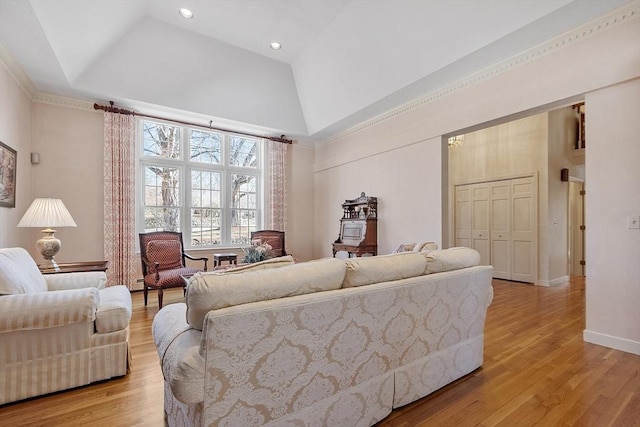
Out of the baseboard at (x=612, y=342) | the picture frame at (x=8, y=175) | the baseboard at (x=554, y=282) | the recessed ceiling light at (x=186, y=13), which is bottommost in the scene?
the baseboard at (x=554, y=282)

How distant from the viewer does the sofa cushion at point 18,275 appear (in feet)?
6.51

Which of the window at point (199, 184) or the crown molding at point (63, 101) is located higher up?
the crown molding at point (63, 101)

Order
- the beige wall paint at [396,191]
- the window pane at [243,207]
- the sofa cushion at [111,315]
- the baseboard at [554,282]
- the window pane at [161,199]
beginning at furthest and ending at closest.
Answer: the window pane at [243,207] → the window pane at [161,199] → the baseboard at [554,282] → the beige wall paint at [396,191] → the sofa cushion at [111,315]

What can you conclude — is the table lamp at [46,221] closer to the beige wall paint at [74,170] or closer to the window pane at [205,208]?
the beige wall paint at [74,170]

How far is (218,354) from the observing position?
1229mm

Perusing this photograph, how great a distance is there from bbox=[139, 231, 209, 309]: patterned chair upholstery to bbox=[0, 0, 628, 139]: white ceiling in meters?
2.16

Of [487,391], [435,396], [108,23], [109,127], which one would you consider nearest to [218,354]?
[435,396]

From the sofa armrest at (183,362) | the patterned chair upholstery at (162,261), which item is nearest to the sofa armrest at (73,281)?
the patterned chair upholstery at (162,261)

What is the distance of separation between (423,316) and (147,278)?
3626 millimetres

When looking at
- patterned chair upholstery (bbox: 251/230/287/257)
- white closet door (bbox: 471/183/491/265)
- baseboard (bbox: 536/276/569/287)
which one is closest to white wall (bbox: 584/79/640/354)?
baseboard (bbox: 536/276/569/287)

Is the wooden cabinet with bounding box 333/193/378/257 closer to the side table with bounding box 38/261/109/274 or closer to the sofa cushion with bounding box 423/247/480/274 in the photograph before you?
the sofa cushion with bounding box 423/247/480/274

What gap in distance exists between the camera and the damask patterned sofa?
1253 millimetres

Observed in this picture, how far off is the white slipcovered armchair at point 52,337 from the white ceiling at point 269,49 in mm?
2515

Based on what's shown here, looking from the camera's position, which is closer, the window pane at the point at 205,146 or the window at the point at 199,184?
the window at the point at 199,184
